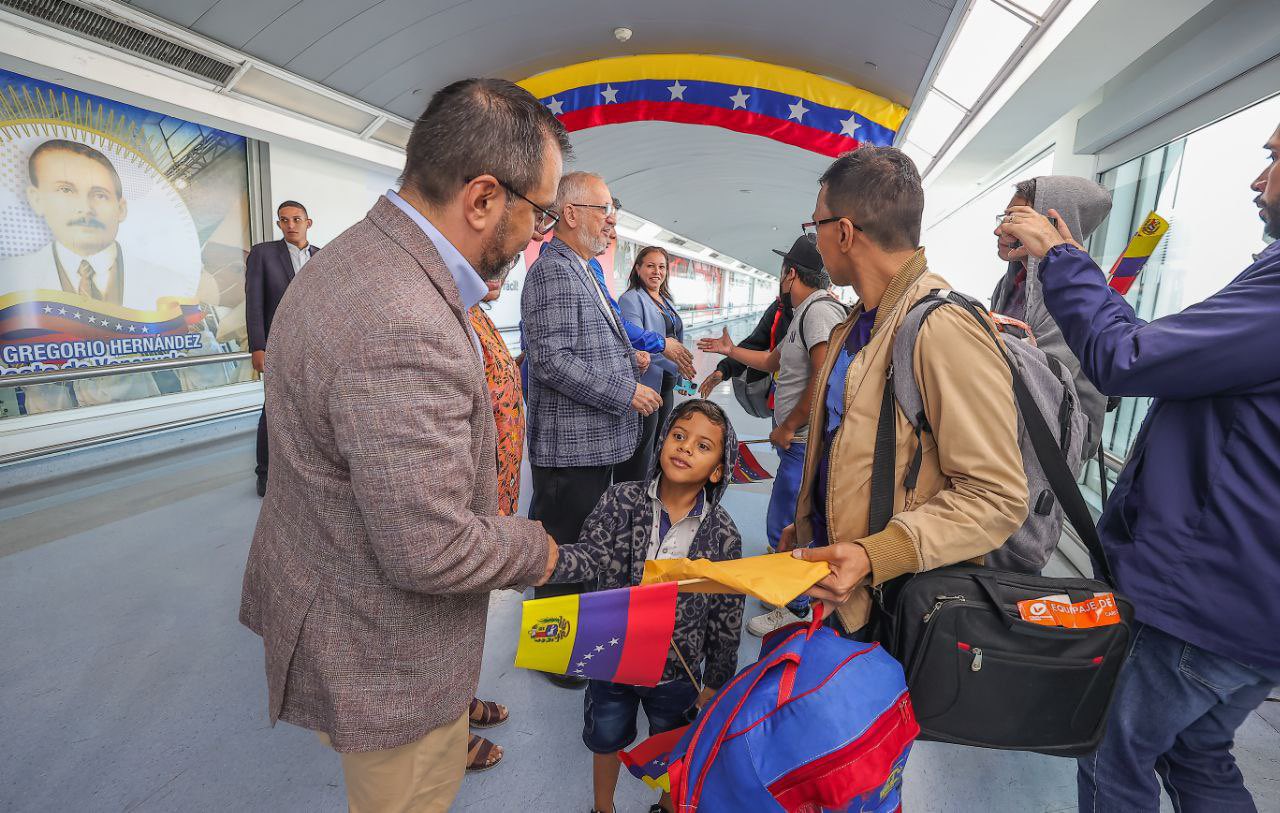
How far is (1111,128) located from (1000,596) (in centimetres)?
470

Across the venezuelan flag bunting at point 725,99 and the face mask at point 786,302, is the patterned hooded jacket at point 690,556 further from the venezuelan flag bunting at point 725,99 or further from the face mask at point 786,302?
the venezuelan flag bunting at point 725,99

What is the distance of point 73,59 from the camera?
14.2 ft

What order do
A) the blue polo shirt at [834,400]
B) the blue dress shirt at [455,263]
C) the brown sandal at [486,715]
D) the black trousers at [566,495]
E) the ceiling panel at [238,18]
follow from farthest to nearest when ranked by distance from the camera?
the ceiling panel at [238,18] → the black trousers at [566,495] → the brown sandal at [486,715] → the blue polo shirt at [834,400] → the blue dress shirt at [455,263]

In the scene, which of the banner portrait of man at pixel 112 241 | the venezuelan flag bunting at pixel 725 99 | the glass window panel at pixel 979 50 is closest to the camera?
the glass window panel at pixel 979 50

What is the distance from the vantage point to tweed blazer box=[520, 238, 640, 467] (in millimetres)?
2293

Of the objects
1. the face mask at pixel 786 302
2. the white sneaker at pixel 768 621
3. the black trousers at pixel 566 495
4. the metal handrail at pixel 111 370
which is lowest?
the white sneaker at pixel 768 621

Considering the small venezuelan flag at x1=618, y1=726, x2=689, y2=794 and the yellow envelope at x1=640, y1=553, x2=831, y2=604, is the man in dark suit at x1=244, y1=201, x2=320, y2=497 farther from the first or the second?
the yellow envelope at x1=640, y1=553, x2=831, y2=604

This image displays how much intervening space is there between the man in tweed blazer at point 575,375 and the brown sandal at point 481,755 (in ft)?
1.52

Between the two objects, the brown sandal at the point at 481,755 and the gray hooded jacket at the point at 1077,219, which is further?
the brown sandal at the point at 481,755

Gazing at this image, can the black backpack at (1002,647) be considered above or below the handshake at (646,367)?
below

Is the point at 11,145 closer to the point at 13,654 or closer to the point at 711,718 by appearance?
the point at 13,654

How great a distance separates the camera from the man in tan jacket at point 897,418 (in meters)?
1.17

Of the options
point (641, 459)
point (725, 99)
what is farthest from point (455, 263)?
point (725, 99)

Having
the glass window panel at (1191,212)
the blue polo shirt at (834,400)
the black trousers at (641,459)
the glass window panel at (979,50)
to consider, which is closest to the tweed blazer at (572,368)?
the black trousers at (641,459)
